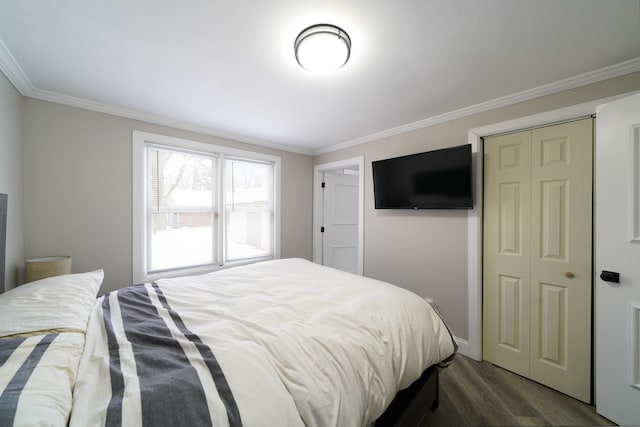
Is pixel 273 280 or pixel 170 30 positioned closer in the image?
pixel 170 30

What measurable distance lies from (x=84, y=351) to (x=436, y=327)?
5.76 ft

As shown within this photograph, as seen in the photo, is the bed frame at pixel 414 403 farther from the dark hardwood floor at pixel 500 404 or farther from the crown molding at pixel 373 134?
the crown molding at pixel 373 134

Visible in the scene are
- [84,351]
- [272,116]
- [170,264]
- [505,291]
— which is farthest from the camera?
[170,264]

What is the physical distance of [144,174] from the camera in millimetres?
2521

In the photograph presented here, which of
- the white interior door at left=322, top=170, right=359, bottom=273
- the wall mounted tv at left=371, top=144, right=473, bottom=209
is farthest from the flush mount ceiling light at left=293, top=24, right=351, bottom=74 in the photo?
the white interior door at left=322, top=170, right=359, bottom=273

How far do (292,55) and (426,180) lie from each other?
1.78 m

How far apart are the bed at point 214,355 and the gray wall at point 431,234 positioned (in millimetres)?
1055

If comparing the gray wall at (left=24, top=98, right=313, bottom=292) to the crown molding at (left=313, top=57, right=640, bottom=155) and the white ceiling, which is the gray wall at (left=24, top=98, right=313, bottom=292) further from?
the crown molding at (left=313, top=57, right=640, bottom=155)

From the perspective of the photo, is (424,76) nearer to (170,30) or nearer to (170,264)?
(170,30)

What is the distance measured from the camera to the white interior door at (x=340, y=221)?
397cm

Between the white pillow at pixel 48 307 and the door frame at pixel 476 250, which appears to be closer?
the white pillow at pixel 48 307

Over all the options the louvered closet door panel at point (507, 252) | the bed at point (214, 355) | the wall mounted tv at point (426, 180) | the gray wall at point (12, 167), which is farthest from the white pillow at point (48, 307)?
the louvered closet door panel at point (507, 252)

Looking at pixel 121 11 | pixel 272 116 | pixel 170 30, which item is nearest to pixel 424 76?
pixel 272 116

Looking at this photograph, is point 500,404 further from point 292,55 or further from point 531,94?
point 292,55
